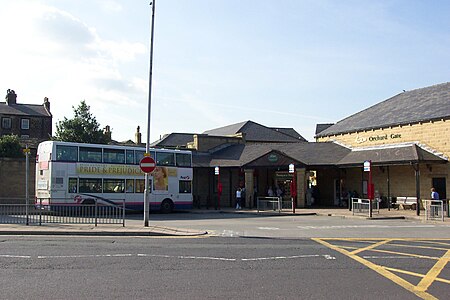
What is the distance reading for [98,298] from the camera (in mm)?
7715

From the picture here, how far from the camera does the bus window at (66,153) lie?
90.2 feet

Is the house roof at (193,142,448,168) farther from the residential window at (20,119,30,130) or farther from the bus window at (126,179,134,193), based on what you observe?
the residential window at (20,119,30,130)

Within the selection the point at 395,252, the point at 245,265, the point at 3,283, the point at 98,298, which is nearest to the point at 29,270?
the point at 3,283

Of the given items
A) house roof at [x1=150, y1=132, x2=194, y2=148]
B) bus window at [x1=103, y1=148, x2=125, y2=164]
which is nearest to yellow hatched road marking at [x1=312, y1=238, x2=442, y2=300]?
bus window at [x1=103, y1=148, x2=125, y2=164]

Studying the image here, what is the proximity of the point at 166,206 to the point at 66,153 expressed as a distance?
7.75 metres

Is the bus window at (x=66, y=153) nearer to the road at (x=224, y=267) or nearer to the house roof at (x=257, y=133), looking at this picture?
the road at (x=224, y=267)

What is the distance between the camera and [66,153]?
2783 cm

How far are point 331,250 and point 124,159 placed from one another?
1925cm

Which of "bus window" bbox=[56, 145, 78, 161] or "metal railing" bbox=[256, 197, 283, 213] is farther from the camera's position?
"metal railing" bbox=[256, 197, 283, 213]

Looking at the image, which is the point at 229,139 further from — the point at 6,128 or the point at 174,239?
the point at 6,128

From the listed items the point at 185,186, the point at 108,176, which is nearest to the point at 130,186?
the point at 108,176

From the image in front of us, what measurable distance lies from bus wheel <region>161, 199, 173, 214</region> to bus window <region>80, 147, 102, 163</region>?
5.47m

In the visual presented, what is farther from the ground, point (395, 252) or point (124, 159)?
point (124, 159)

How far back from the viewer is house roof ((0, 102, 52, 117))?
6833 centimetres
